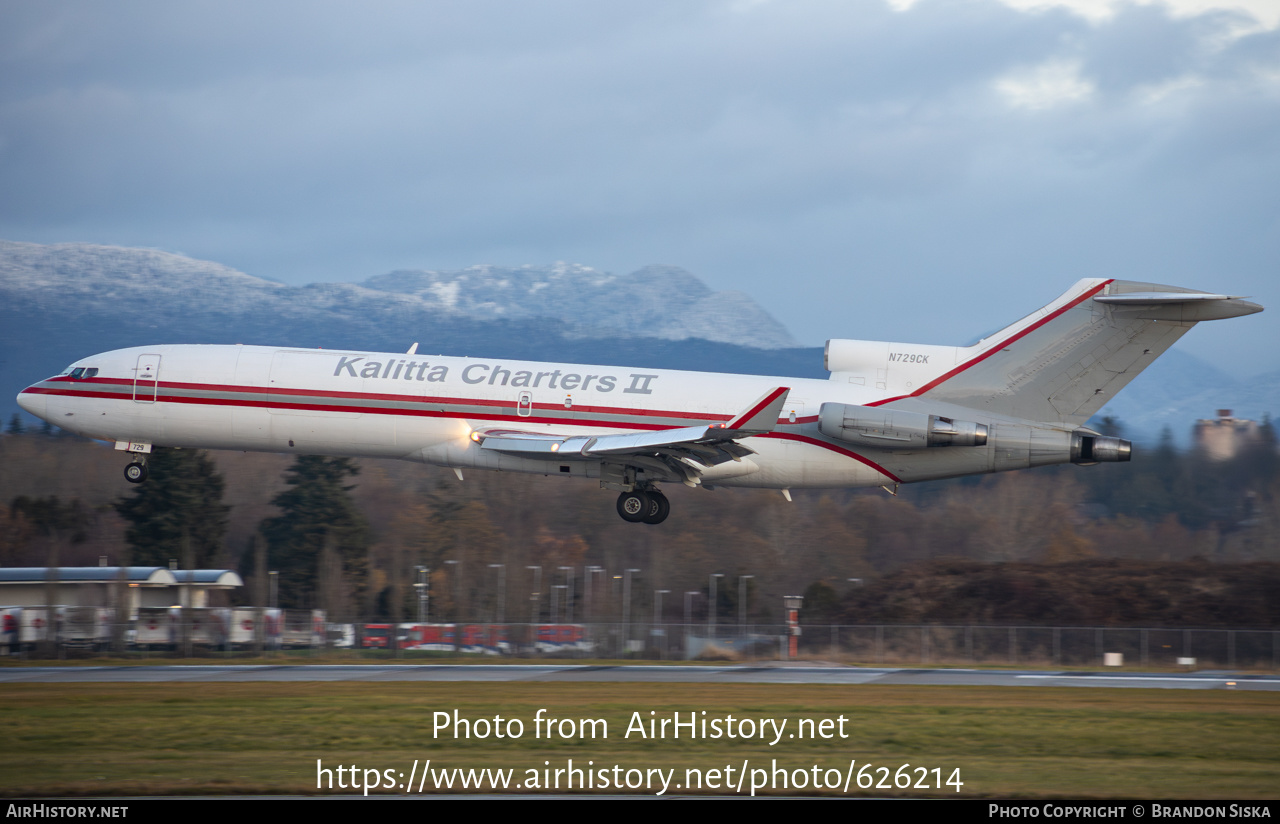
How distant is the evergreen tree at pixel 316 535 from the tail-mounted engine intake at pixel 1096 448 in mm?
39072

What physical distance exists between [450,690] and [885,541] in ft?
116

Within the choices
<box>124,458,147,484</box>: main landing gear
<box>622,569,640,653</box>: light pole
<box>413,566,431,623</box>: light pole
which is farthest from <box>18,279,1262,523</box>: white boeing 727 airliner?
<box>413,566,431,623</box>: light pole

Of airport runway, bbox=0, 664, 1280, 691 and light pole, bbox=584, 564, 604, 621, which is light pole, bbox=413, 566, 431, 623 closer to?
light pole, bbox=584, 564, 604, 621

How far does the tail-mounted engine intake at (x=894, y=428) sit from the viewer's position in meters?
26.8

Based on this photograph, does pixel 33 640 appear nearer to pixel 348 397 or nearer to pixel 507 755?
pixel 348 397

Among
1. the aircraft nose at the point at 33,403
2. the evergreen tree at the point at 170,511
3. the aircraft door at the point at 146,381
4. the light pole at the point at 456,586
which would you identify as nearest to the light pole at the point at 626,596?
the light pole at the point at 456,586

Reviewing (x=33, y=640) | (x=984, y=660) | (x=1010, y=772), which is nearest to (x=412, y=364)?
(x=33, y=640)

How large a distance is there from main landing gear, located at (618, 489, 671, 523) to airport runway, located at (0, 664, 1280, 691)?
3.70 m

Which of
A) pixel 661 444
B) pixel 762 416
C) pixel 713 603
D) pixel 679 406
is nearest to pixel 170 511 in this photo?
pixel 713 603

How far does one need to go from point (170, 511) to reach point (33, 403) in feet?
96.4

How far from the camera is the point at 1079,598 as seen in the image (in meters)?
44.9

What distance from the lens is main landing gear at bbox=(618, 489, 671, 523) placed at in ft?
93.3

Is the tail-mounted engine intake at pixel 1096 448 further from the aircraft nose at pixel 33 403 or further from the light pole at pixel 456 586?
the light pole at pixel 456 586

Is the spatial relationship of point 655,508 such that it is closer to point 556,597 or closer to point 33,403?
point 33,403
